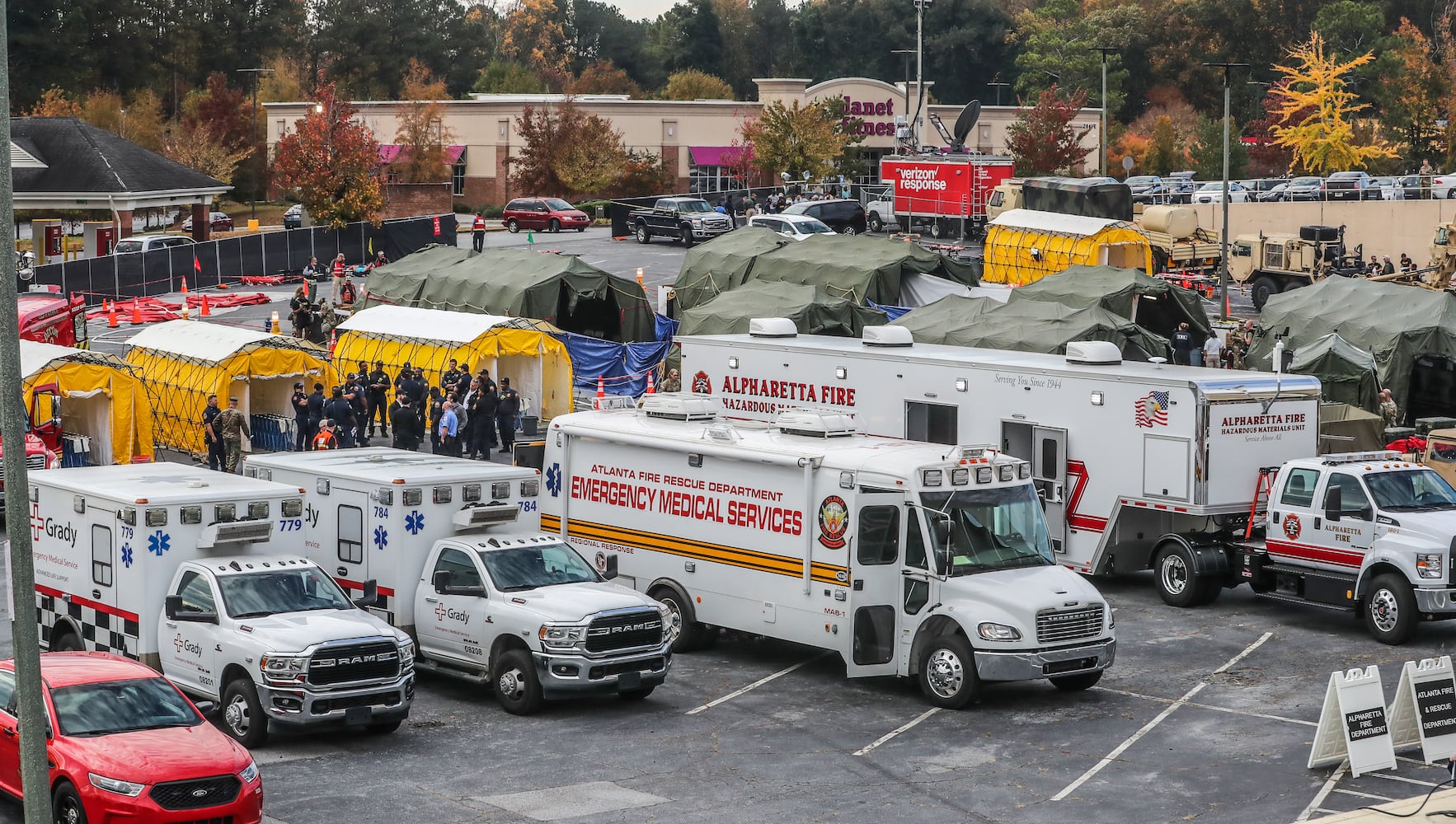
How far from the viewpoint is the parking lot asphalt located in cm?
1445

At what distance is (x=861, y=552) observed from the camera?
18000 millimetres

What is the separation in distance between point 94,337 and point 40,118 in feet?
70.1

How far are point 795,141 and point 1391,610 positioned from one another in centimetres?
6144

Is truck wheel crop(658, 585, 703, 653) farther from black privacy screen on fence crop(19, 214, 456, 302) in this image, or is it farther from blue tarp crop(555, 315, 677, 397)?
black privacy screen on fence crop(19, 214, 456, 302)

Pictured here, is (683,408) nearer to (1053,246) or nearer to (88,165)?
(1053,246)

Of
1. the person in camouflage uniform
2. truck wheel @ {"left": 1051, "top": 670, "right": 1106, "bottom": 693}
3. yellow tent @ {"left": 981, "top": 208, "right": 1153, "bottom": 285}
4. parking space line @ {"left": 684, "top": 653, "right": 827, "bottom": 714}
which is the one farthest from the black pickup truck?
truck wheel @ {"left": 1051, "top": 670, "right": 1106, "bottom": 693}

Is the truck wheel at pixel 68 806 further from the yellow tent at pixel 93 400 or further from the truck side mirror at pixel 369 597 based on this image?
the yellow tent at pixel 93 400

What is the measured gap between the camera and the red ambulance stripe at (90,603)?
1686 centimetres

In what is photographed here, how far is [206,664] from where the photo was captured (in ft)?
53.2

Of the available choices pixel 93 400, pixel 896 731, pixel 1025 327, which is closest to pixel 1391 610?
pixel 896 731

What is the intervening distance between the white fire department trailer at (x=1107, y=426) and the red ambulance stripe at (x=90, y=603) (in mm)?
11303

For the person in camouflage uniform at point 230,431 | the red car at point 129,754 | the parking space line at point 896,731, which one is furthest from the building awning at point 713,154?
the red car at point 129,754

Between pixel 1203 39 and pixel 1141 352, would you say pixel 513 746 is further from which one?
pixel 1203 39

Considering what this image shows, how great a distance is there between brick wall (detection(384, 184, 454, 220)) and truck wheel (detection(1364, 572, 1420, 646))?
219 ft
